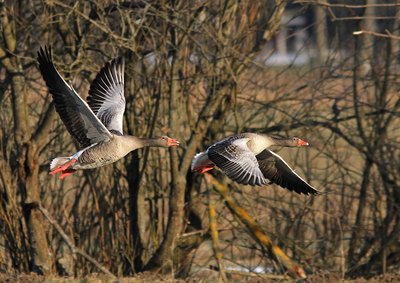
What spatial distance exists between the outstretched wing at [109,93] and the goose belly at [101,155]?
2.36ft

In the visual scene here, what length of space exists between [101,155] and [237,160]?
119 cm

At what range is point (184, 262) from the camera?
1023 centimetres

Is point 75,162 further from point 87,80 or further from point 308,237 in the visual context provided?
point 308,237

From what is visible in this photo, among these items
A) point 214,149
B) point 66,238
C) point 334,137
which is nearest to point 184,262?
point 66,238

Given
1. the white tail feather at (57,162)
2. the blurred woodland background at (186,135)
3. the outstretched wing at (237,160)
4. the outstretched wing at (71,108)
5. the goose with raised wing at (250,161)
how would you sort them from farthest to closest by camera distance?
the blurred woodland background at (186,135) → the white tail feather at (57,162) → the outstretched wing at (71,108) → the goose with raised wing at (250,161) → the outstretched wing at (237,160)

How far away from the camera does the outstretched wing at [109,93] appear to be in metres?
8.28

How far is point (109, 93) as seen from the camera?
8445 mm

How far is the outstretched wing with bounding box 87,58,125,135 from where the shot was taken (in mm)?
8281

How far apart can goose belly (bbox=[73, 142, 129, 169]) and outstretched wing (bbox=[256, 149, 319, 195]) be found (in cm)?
158

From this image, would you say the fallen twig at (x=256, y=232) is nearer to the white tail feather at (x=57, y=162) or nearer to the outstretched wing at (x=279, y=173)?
the outstretched wing at (x=279, y=173)

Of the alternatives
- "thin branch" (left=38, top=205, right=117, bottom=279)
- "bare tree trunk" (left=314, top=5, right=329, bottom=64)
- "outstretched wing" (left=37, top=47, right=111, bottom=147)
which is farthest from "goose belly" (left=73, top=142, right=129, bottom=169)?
"bare tree trunk" (left=314, top=5, right=329, bottom=64)

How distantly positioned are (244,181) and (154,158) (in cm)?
337

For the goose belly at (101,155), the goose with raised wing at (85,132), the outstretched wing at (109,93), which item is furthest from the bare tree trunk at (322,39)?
the goose belly at (101,155)

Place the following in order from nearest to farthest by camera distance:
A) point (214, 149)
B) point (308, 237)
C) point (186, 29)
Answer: point (214, 149) → point (186, 29) → point (308, 237)
